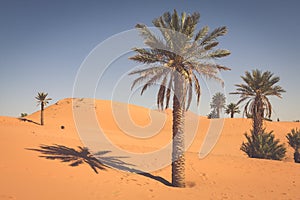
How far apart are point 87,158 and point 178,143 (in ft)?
20.0

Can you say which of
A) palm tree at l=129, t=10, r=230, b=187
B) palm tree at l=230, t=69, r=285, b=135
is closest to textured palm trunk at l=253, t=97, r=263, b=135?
palm tree at l=230, t=69, r=285, b=135

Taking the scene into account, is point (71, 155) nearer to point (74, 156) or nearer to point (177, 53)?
point (74, 156)

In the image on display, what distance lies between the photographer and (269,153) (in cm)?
2031

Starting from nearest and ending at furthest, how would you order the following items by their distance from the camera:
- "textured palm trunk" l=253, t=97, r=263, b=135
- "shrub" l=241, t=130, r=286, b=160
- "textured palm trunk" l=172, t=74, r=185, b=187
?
1. "textured palm trunk" l=172, t=74, r=185, b=187
2. "shrub" l=241, t=130, r=286, b=160
3. "textured palm trunk" l=253, t=97, r=263, b=135

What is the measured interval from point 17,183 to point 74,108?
167 feet

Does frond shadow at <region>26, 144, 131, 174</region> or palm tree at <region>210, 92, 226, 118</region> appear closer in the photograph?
frond shadow at <region>26, 144, 131, 174</region>

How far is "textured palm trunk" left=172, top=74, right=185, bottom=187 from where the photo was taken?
1180 centimetres

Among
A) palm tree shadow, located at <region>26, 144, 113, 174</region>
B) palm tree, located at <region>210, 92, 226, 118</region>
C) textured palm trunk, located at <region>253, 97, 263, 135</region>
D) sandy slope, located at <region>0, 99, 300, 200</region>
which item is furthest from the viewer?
palm tree, located at <region>210, 92, 226, 118</region>

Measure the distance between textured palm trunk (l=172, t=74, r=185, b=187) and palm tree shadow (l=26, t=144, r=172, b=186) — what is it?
73 cm

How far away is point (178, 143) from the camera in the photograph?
11828 mm

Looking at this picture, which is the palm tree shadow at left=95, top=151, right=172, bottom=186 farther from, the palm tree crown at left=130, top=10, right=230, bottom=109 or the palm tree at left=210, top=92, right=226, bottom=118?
the palm tree at left=210, top=92, right=226, bottom=118

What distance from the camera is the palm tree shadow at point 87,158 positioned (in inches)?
500

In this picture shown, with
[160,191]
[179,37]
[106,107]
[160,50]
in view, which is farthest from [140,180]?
[106,107]

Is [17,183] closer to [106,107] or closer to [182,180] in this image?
[182,180]
